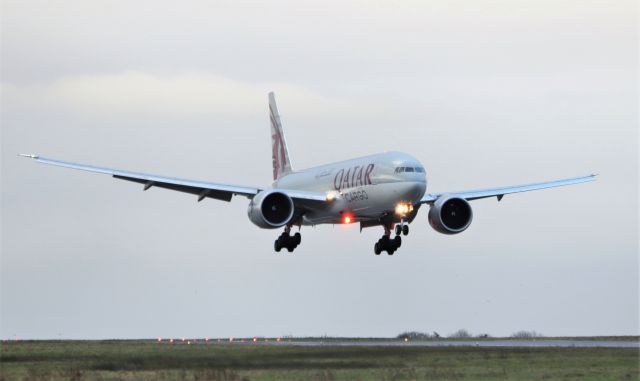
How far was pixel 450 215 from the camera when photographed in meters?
68.6

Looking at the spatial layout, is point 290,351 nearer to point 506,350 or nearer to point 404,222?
point 506,350

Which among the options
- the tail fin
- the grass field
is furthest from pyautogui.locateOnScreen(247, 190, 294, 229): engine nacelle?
the tail fin

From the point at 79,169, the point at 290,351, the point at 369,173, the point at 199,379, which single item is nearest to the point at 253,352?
the point at 290,351

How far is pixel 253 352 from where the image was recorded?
1875 inches

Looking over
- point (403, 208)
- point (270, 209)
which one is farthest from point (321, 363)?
point (270, 209)

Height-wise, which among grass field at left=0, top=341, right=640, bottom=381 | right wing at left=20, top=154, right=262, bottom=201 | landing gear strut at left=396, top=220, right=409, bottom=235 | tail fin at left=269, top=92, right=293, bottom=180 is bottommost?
grass field at left=0, top=341, right=640, bottom=381

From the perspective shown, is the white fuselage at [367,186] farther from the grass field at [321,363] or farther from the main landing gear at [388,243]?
the grass field at [321,363]

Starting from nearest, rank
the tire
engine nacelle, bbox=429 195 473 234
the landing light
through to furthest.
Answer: the landing light
engine nacelle, bbox=429 195 473 234
the tire

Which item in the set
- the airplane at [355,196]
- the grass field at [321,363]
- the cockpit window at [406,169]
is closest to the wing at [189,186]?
the airplane at [355,196]

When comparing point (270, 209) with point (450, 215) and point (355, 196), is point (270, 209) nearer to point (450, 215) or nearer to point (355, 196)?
point (355, 196)

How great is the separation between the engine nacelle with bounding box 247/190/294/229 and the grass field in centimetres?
1428

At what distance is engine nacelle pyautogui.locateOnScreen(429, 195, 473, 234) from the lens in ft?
224

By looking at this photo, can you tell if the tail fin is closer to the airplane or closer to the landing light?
the airplane

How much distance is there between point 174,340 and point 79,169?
10400mm
